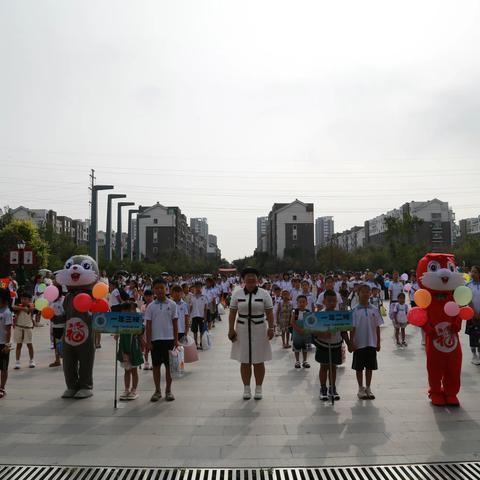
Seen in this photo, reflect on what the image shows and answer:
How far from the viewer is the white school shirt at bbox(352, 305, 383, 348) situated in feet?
23.2

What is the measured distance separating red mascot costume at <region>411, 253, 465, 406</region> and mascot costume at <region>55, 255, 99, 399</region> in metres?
4.94

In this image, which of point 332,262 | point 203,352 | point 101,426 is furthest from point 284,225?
point 101,426

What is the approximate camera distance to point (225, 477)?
4.38 m

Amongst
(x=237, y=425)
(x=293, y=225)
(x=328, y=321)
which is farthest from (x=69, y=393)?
(x=293, y=225)

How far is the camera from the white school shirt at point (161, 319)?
7195 mm

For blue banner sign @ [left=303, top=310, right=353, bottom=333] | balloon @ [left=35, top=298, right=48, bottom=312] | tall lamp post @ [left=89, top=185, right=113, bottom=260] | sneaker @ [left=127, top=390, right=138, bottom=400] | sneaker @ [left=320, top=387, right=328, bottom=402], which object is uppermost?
tall lamp post @ [left=89, top=185, right=113, bottom=260]

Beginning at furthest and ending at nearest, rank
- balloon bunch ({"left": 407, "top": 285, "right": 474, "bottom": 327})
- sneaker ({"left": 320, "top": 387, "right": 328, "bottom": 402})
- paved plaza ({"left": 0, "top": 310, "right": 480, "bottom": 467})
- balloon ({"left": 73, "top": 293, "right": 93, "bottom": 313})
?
balloon ({"left": 73, "top": 293, "right": 93, "bottom": 313}) → sneaker ({"left": 320, "top": 387, "right": 328, "bottom": 402}) → balloon bunch ({"left": 407, "top": 285, "right": 474, "bottom": 327}) → paved plaza ({"left": 0, "top": 310, "right": 480, "bottom": 467})

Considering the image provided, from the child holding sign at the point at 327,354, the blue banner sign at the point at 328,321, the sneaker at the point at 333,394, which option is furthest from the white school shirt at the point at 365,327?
the sneaker at the point at 333,394

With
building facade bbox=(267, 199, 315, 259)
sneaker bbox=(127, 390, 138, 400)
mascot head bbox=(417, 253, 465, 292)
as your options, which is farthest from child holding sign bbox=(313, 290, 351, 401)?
building facade bbox=(267, 199, 315, 259)

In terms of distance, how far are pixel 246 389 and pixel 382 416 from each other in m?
2.02

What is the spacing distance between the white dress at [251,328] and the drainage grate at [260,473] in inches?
103

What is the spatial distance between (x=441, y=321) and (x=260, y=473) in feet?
11.9

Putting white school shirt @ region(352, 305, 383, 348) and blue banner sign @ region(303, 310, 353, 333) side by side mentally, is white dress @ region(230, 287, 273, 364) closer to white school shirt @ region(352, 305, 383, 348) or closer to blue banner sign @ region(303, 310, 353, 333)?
blue banner sign @ region(303, 310, 353, 333)

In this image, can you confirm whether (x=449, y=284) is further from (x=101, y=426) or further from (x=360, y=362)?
(x=101, y=426)
